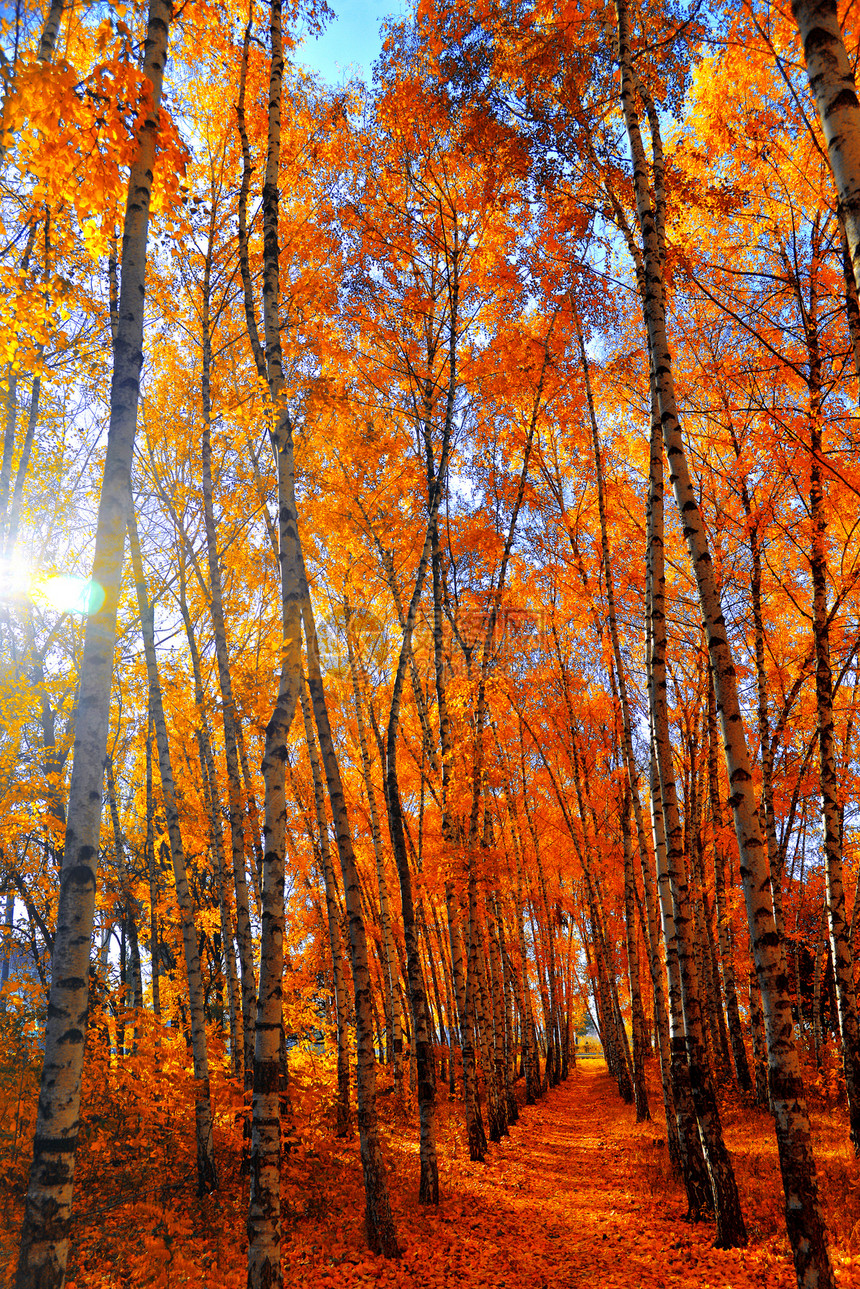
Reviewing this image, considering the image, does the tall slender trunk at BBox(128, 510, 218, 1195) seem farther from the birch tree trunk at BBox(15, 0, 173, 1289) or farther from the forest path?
the birch tree trunk at BBox(15, 0, 173, 1289)

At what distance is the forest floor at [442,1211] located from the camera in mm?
5758

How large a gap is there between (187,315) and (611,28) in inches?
286

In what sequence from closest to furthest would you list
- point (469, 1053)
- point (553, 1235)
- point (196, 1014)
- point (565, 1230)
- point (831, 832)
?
point (553, 1235), point (565, 1230), point (831, 832), point (196, 1014), point (469, 1053)

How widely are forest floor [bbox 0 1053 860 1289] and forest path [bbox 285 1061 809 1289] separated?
3 cm

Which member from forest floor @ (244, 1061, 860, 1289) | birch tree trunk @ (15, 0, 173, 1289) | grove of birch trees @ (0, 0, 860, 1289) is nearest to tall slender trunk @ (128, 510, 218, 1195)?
grove of birch trees @ (0, 0, 860, 1289)

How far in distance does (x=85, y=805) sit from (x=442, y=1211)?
7576 millimetres

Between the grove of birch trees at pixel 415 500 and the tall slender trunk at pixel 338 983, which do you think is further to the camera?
the tall slender trunk at pixel 338 983

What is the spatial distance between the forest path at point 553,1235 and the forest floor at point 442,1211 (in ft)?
0.08

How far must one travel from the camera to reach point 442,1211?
768cm

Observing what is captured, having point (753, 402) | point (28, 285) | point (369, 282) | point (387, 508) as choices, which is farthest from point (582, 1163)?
point (369, 282)

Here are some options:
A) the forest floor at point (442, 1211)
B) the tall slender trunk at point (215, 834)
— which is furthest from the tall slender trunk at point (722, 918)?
the tall slender trunk at point (215, 834)

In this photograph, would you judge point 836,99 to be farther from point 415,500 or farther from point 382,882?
point 382,882

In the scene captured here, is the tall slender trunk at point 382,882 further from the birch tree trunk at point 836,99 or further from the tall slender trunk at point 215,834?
the birch tree trunk at point 836,99

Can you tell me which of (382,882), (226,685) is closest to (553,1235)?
(382,882)
